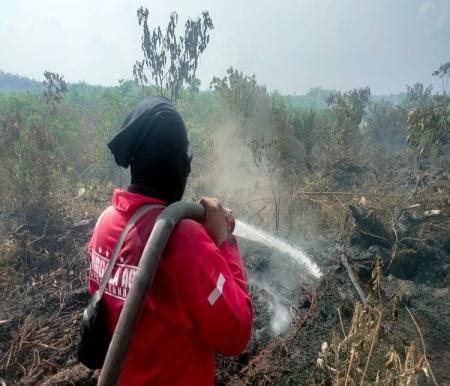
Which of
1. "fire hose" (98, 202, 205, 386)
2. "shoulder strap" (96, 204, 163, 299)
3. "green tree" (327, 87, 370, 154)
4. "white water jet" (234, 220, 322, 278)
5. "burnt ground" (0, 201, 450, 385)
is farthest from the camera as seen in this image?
"green tree" (327, 87, 370, 154)

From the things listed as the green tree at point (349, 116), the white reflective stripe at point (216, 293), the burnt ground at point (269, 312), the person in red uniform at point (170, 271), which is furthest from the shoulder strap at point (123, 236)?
the green tree at point (349, 116)

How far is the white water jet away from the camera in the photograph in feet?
16.9

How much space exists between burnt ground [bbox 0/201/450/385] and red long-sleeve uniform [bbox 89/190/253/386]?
44.8 inches

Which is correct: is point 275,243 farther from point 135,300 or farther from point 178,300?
point 135,300

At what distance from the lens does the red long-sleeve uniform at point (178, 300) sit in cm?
114

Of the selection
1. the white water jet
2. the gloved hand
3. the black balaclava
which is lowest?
the white water jet

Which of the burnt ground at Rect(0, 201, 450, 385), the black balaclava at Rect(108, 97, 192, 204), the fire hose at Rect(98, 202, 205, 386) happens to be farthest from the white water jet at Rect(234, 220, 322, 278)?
the fire hose at Rect(98, 202, 205, 386)

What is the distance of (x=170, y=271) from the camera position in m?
1.15

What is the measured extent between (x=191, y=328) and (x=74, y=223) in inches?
264

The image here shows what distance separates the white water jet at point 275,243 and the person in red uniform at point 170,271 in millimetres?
3787

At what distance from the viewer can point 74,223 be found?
723cm

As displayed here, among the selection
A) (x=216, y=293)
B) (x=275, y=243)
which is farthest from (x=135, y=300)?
(x=275, y=243)

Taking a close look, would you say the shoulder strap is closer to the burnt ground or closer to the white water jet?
the burnt ground

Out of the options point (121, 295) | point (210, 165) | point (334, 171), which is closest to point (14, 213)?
point (210, 165)
